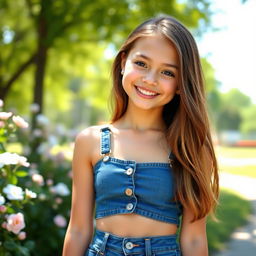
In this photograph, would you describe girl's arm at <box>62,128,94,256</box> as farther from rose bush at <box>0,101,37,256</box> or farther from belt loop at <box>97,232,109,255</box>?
rose bush at <box>0,101,37,256</box>

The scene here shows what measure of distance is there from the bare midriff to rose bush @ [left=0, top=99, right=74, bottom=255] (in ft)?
2.45

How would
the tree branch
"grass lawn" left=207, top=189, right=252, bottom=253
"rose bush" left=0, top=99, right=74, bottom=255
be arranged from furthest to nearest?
the tree branch → "grass lawn" left=207, top=189, right=252, bottom=253 → "rose bush" left=0, top=99, right=74, bottom=255

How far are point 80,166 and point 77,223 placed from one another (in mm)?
257

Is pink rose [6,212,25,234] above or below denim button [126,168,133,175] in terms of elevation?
below

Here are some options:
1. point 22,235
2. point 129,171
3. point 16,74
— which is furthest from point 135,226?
point 16,74

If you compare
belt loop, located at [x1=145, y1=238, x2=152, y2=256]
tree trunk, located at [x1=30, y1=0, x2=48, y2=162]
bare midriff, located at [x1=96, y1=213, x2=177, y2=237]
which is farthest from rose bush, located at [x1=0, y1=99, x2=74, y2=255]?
tree trunk, located at [x1=30, y1=0, x2=48, y2=162]

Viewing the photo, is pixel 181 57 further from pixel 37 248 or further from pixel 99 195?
pixel 37 248

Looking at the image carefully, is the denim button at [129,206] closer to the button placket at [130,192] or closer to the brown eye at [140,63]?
the button placket at [130,192]

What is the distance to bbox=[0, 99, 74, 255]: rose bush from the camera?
100 inches

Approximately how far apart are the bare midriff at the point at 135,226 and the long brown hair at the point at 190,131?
0.14 meters

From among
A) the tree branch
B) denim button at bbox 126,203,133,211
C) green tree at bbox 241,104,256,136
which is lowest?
denim button at bbox 126,203,133,211

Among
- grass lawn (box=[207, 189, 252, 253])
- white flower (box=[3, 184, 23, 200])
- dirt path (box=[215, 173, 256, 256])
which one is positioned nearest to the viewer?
white flower (box=[3, 184, 23, 200])

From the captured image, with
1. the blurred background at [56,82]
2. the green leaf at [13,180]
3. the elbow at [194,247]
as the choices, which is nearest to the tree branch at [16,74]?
Answer: the blurred background at [56,82]

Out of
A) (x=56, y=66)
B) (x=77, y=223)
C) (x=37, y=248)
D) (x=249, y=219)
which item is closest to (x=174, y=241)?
(x=77, y=223)
